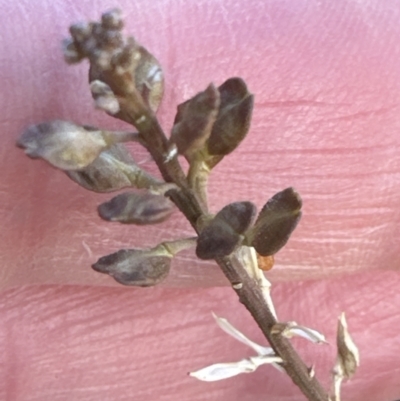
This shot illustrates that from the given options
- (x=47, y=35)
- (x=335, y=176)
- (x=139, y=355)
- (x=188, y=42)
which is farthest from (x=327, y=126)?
(x=139, y=355)

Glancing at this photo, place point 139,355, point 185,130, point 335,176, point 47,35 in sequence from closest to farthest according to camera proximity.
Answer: point 185,130, point 47,35, point 335,176, point 139,355

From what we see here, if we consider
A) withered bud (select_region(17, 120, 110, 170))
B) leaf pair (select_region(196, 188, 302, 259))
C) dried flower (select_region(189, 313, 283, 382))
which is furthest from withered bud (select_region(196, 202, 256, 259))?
dried flower (select_region(189, 313, 283, 382))

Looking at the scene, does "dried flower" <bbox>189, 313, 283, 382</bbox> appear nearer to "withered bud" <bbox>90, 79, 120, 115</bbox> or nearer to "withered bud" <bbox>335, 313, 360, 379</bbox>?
"withered bud" <bbox>335, 313, 360, 379</bbox>

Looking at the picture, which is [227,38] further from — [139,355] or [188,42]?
[139,355]

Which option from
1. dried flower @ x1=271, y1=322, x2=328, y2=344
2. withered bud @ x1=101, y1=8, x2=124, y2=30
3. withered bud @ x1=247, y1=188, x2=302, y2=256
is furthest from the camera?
dried flower @ x1=271, y1=322, x2=328, y2=344

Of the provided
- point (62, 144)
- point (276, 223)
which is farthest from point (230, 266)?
point (62, 144)

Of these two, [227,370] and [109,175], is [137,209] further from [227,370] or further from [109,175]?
[227,370]
